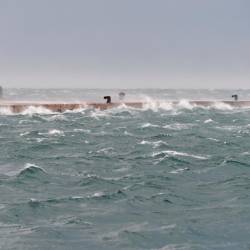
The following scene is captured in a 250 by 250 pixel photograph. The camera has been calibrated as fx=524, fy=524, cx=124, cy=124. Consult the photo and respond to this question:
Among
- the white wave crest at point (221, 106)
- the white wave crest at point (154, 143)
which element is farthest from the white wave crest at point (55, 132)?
the white wave crest at point (221, 106)

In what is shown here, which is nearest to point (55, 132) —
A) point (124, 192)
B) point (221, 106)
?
point (124, 192)

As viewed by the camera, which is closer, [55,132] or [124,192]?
[124,192]

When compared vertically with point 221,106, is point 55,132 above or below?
below

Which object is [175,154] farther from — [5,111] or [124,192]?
[5,111]

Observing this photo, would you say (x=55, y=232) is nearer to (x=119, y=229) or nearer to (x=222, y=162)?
(x=119, y=229)

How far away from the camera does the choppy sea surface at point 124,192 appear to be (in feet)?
62.2

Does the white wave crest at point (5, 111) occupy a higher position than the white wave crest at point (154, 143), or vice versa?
the white wave crest at point (5, 111)

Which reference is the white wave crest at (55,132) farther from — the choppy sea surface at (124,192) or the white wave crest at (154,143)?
the white wave crest at (154,143)

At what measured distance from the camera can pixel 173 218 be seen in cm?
Answer: 2127

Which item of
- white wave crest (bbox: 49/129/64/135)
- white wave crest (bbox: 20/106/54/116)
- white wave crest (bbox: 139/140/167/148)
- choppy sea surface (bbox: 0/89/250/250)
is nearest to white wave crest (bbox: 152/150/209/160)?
choppy sea surface (bbox: 0/89/250/250)

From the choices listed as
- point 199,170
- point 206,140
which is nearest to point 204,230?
point 199,170

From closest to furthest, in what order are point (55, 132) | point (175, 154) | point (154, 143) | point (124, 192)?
point (124, 192) → point (175, 154) → point (154, 143) → point (55, 132)

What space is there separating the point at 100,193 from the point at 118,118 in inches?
1752

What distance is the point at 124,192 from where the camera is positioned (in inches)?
996
